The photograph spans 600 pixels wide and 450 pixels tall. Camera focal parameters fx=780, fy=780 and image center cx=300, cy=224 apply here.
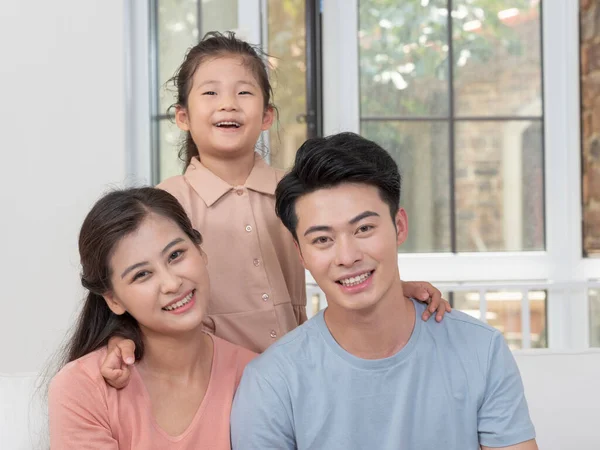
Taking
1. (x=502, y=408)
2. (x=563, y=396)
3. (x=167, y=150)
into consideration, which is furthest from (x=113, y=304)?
(x=167, y=150)

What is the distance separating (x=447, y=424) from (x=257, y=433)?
0.36 m

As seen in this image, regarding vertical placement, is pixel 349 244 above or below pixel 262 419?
above

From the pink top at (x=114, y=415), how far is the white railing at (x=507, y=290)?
1.57 m

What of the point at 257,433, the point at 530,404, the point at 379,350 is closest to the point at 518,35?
the point at 530,404

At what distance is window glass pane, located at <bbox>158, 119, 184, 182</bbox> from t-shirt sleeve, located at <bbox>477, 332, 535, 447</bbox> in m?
1.93

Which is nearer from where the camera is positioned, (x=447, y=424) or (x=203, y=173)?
(x=447, y=424)

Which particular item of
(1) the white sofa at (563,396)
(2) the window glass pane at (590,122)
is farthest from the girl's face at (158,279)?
(2) the window glass pane at (590,122)

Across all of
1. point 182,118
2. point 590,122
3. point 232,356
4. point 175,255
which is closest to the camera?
point 175,255

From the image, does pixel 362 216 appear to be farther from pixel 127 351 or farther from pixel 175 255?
pixel 127 351

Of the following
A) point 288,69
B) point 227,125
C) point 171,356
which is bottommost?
point 171,356

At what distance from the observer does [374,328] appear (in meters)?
1.51

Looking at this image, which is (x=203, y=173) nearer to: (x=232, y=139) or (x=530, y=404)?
(x=232, y=139)

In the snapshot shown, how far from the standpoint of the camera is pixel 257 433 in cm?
146

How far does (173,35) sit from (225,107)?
1.48 metres
